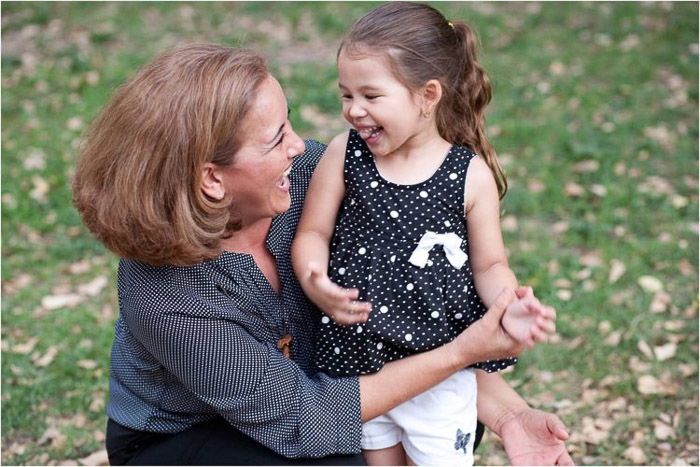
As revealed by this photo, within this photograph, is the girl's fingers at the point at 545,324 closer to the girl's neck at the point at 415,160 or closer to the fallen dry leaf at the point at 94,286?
the girl's neck at the point at 415,160

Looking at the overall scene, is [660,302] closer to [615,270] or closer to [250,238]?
[615,270]

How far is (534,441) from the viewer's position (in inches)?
108

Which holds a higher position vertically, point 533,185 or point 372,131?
point 372,131

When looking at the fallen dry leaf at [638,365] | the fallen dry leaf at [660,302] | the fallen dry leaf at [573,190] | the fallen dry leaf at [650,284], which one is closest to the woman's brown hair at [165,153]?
the fallen dry leaf at [638,365]

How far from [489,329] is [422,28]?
0.87 m

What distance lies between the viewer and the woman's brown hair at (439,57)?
2490mm

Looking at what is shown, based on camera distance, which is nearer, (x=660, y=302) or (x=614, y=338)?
(x=614, y=338)

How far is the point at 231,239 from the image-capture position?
103 inches

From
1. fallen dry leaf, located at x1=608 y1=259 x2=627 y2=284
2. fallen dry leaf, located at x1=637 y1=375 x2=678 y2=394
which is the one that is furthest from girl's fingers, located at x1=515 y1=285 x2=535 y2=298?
fallen dry leaf, located at x1=608 y1=259 x2=627 y2=284

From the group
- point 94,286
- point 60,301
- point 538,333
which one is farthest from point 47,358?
point 538,333

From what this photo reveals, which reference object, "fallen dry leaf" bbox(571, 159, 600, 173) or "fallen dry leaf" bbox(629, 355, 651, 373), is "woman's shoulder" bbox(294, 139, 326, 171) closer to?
"fallen dry leaf" bbox(629, 355, 651, 373)

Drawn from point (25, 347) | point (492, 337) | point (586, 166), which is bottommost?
point (586, 166)

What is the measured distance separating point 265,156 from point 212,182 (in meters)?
0.16

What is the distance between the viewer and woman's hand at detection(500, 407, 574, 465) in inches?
106
